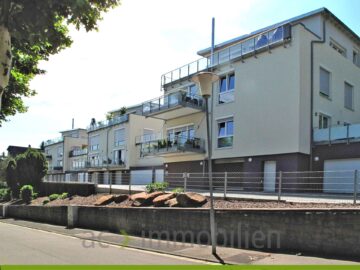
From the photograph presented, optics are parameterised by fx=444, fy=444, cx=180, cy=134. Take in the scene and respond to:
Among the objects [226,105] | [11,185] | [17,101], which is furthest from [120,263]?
[11,185]

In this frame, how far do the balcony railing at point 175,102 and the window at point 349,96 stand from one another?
9.55m

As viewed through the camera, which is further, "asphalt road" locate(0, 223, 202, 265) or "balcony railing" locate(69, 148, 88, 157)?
"balcony railing" locate(69, 148, 88, 157)

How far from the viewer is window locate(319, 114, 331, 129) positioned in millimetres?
26328

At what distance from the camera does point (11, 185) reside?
35.9 m

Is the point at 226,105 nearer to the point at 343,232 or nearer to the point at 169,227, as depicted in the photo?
the point at 169,227

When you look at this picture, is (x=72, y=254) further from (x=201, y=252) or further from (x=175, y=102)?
(x=175, y=102)

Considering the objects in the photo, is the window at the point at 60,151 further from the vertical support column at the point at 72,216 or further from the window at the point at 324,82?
the vertical support column at the point at 72,216

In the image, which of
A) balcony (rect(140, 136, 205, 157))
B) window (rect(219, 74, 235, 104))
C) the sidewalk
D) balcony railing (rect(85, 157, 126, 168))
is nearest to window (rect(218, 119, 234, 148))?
window (rect(219, 74, 235, 104))

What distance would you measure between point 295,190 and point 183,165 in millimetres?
15177

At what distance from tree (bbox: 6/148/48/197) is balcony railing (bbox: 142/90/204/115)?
33.7 feet

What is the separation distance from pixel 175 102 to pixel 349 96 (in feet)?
38.4

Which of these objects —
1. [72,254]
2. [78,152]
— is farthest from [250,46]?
[78,152]

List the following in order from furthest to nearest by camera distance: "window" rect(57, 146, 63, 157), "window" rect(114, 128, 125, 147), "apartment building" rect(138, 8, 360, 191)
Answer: "window" rect(57, 146, 63, 157) → "window" rect(114, 128, 125, 147) → "apartment building" rect(138, 8, 360, 191)

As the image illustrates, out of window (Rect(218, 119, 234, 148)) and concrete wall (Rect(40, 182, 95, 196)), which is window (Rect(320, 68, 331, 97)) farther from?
concrete wall (Rect(40, 182, 95, 196))
